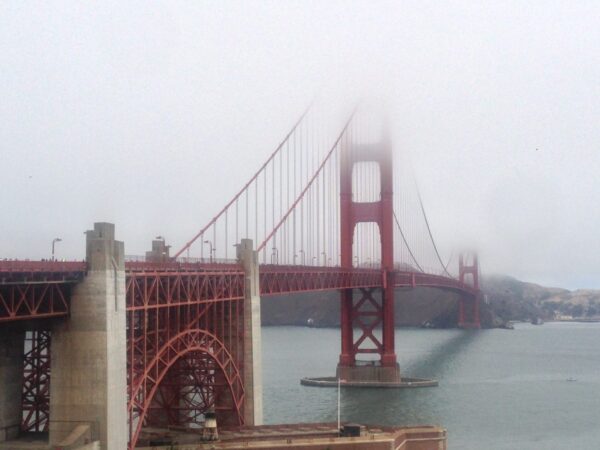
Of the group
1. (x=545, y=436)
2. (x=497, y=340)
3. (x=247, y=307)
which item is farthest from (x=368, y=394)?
(x=497, y=340)

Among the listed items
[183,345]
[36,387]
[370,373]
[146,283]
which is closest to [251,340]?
[183,345]

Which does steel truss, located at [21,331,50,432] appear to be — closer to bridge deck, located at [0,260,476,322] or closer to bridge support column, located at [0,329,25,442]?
bridge support column, located at [0,329,25,442]

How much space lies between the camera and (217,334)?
3581cm

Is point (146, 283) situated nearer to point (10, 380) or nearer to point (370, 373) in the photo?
point (10, 380)

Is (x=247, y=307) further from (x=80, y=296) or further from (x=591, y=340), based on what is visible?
(x=591, y=340)

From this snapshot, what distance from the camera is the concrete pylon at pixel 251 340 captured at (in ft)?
119

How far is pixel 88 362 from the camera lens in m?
22.7

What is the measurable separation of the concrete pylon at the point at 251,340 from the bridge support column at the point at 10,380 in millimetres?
13043

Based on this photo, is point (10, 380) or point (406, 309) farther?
point (406, 309)

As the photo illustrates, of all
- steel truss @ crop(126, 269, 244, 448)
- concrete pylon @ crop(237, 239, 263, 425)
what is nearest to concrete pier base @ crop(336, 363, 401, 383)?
steel truss @ crop(126, 269, 244, 448)

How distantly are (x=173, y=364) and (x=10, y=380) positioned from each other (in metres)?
10.2

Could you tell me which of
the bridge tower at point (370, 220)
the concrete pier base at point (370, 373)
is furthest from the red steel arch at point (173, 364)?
the bridge tower at point (370, 220)

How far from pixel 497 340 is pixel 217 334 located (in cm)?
8327

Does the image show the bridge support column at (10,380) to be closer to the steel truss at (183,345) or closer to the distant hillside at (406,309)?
the steel truss at (183,345)
